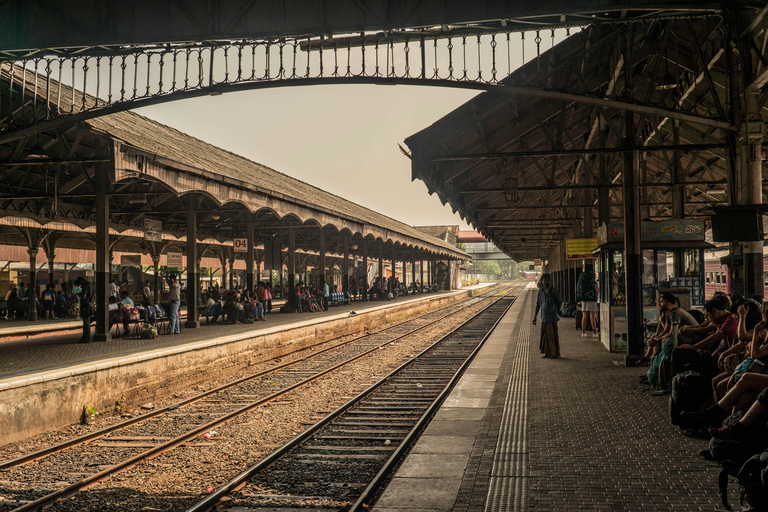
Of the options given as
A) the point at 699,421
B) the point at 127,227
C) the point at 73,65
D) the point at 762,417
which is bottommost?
the point at 699,421

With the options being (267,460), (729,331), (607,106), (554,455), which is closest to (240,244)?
(607,106)

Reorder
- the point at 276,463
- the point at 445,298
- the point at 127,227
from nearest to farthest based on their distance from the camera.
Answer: the point at 276,463 → the point at 127,227 → the point at 445,298

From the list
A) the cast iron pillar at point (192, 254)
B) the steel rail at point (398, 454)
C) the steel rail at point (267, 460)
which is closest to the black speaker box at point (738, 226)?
the steel rail at point (398, 454)

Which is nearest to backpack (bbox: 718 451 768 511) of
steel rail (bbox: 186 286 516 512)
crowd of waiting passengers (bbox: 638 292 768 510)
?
crowd of waiting passengers (bbox: 638 292 768 510)

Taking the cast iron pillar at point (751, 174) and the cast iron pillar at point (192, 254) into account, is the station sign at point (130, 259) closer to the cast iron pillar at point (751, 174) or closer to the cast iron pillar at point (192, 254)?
the cast iron pillar at point (192, 254)

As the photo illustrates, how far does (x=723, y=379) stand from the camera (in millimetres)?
6023

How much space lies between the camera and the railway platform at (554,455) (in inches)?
179

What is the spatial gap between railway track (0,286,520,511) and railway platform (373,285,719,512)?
2906 mm

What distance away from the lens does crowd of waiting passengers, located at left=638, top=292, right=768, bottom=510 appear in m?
4.34

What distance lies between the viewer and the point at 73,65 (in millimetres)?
9219

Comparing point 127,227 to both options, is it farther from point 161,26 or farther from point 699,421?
point 699,421

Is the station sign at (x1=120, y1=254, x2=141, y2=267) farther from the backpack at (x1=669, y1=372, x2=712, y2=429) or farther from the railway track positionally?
the backpack at (x1=669, y1=372, x2=712, y2=429)

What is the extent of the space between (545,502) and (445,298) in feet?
133

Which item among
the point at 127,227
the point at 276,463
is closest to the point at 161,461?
the point at 276,463
